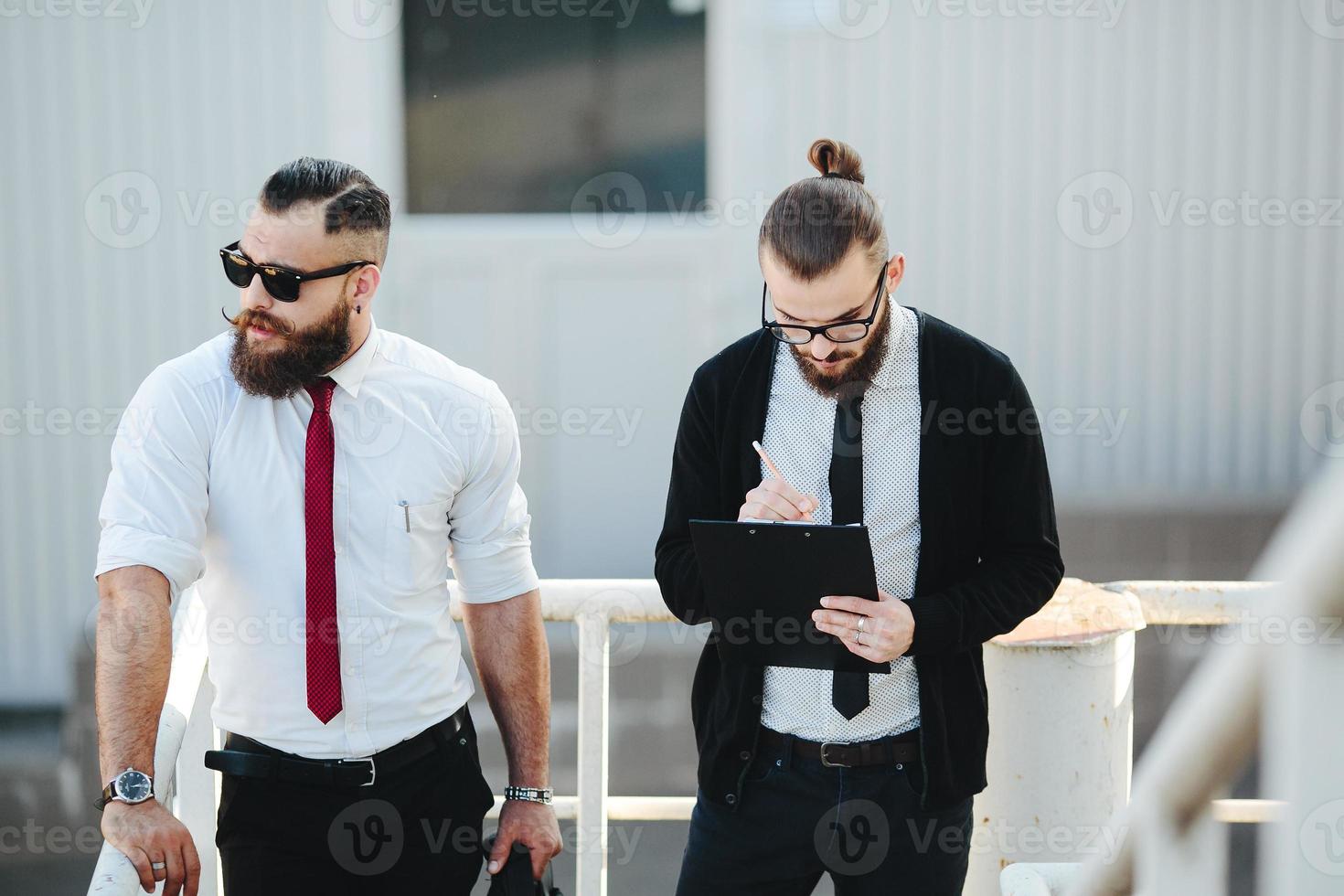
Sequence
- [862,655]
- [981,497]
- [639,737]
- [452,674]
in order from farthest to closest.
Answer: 1. [639,737]
2. [452,674]
3. [981,497]
4. [862,655]

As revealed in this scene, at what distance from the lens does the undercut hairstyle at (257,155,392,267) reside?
1.91 meters

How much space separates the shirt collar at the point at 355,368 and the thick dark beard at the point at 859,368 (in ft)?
2.23

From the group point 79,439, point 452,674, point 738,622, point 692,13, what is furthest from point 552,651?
point 738,622

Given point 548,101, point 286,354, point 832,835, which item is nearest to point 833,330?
point 832,835

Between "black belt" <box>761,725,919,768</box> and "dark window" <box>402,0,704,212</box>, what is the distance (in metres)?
3.22

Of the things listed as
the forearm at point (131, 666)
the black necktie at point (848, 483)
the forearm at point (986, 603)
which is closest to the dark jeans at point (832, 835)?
the black necktie at point (848, 483)

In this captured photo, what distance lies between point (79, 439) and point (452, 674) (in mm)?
3267

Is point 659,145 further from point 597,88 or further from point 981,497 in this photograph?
point 981,497

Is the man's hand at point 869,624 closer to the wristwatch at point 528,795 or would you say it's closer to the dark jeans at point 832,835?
the dark jeans at point 832,835

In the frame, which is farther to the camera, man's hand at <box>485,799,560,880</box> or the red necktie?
man's hand at <box>485,799,560,880</box>

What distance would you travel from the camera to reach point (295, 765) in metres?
1.90

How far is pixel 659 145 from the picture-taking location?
4766 millimetres

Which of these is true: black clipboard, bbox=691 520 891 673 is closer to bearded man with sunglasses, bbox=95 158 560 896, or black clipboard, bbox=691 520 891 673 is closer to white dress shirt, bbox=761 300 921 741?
white dress shirt, bbox=761 300 921 741

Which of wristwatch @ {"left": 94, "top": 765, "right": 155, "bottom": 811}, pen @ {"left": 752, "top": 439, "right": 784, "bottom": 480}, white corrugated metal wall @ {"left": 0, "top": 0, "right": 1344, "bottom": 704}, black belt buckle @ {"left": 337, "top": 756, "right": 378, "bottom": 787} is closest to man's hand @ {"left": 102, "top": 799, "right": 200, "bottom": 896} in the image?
wristwatch @ {"left": 94, "top": 765, "right": 155, "bottom": 811}
